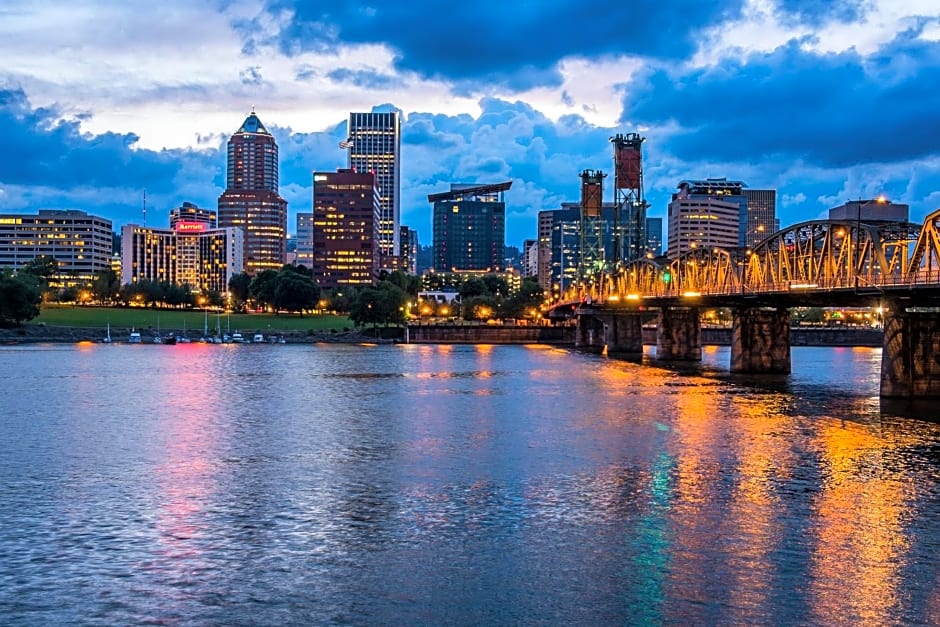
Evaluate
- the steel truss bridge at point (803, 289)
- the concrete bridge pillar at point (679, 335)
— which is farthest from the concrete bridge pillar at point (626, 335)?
the concrete bridge pillar at point (679, 335)

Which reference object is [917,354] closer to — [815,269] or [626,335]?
Result: [815,269]

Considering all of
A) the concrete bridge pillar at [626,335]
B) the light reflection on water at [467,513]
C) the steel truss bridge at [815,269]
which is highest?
the steel truss bridge at [815,269]

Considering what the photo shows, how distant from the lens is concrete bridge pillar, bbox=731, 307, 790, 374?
12350 centimetres

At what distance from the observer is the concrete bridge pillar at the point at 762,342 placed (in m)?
124

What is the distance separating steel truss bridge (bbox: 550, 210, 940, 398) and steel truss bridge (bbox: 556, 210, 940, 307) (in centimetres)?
13

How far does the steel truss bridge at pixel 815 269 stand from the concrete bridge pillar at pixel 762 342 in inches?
120

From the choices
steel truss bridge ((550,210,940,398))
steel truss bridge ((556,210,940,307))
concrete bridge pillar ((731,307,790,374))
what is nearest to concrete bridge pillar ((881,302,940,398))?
steel truss bridge ((550,210,940,398))

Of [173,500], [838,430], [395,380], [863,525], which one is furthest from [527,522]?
[395,380]

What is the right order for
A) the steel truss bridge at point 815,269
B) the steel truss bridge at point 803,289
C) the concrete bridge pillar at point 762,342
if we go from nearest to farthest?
the steel truss bridge at point 815,269
the steel truss bridge at point 803,289
the concrete bridge pillar at point 762,342

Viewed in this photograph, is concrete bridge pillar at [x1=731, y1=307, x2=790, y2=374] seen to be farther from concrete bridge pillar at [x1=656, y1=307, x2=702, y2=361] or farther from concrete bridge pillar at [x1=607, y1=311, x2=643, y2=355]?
concrete bridge pillar at [x1=607, y1=311, x2=643, y2=355]

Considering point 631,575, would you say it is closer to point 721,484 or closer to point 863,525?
point 863,525

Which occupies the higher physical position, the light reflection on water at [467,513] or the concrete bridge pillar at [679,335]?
the concrete bridge pillar at [679,335]

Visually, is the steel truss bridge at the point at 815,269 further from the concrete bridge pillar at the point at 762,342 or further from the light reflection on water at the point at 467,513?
the light reflection on water at the point at 467,513

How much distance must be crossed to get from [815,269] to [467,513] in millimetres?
87960
